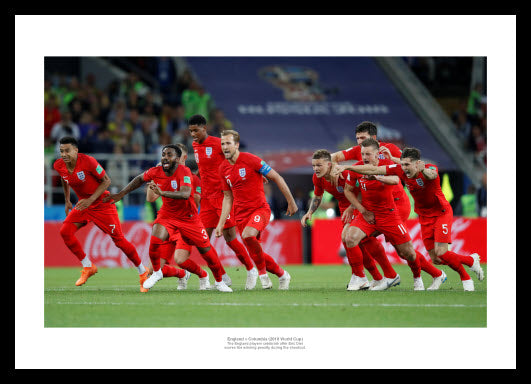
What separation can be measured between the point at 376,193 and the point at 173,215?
2676mm

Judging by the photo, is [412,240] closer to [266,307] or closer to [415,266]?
[415,266]

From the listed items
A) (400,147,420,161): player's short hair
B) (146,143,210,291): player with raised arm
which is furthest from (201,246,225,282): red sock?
(400,147,420,161): player's short hair

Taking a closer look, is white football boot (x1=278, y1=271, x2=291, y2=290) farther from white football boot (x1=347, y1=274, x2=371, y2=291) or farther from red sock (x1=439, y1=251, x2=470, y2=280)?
red sock (x1=439, y1=251, x2=470, y2=280)

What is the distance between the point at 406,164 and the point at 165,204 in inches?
126

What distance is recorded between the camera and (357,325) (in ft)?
24.9

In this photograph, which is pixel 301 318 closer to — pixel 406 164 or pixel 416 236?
pixel 406 164

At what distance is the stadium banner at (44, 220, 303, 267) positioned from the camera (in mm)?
17031

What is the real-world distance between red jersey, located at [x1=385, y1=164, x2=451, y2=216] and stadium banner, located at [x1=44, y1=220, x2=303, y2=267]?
6857mm

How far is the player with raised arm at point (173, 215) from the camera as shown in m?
10.3

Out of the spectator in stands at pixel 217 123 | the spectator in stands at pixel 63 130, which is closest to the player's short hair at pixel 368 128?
the spectator in stands at pixel 63 130

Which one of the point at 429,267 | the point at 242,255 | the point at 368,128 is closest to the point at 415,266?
the point at 429,267

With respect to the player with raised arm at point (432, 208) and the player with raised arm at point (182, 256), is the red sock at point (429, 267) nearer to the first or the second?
the player with raised arm at point (432, 208)

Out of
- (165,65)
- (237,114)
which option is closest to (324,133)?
(237,114)

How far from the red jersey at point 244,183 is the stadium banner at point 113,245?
21.0 feet
